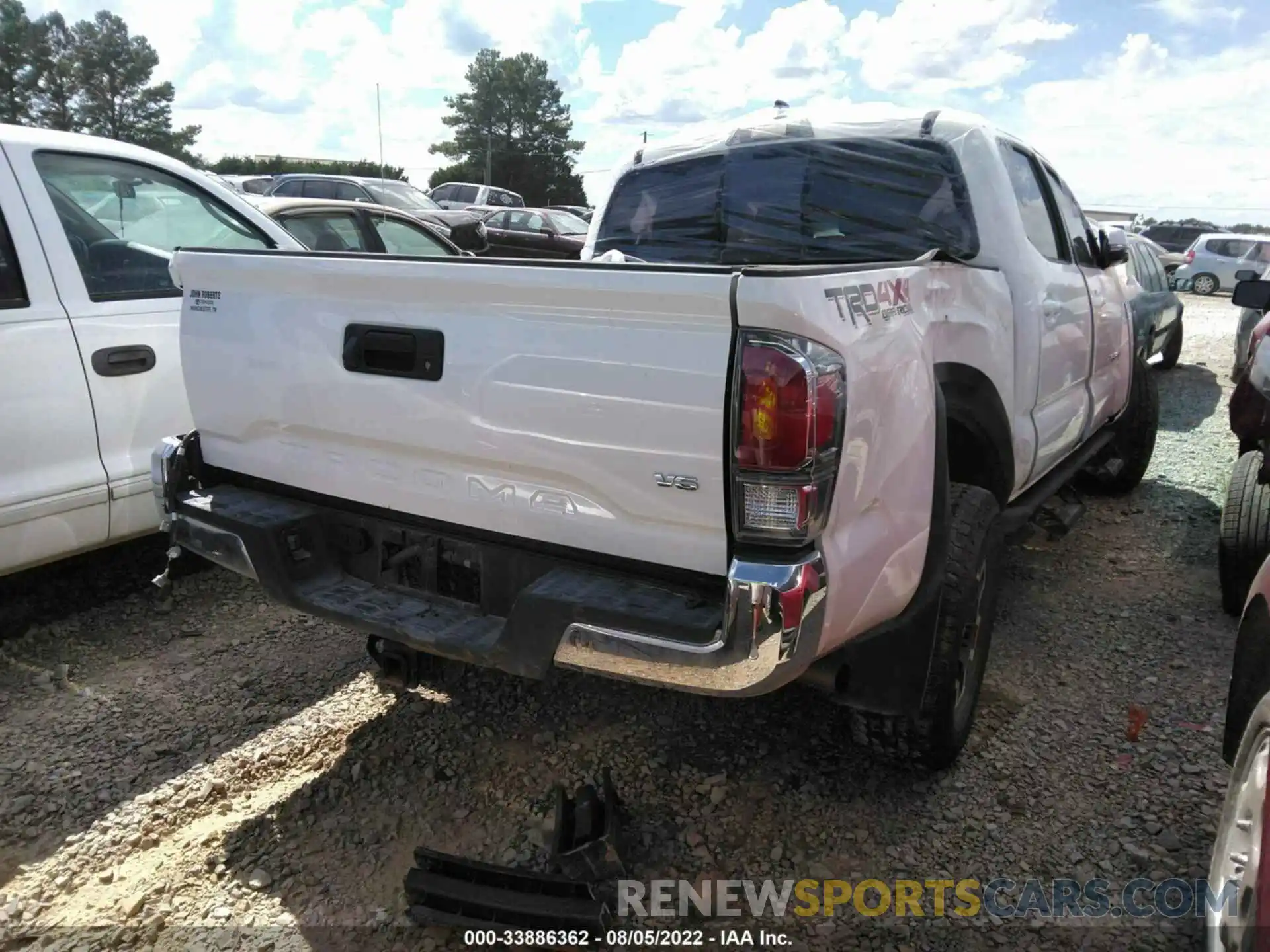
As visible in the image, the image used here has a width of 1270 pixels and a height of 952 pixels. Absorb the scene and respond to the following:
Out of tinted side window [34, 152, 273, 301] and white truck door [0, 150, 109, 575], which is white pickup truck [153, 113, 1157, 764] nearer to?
white truck door [0, 150, 109, 575]

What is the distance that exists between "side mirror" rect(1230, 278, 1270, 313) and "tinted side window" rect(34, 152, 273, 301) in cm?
459

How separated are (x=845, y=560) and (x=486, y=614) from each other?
0.93 m

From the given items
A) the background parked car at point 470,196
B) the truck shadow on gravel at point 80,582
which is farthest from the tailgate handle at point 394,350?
the background parked car at point 470,196

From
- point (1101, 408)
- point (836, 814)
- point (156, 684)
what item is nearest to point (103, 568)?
point (156, 684)

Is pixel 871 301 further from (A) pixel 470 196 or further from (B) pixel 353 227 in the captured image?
(A) pixel 470 196

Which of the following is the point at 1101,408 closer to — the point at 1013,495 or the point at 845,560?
the point at 1013,495

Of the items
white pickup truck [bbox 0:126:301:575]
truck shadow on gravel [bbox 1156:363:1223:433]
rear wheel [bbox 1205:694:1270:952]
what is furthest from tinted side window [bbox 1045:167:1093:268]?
truck shadow on gravel [bbox 1156:363:1223:433]

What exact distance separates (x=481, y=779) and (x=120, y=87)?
5560cm

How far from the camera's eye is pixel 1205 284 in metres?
21.9

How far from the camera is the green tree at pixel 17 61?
138 feet

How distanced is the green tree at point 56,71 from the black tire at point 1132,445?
5035 centimetres

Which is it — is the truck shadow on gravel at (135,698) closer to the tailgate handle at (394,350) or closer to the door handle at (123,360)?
the door handle at (123,360)

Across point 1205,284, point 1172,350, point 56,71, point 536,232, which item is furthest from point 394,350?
point 56,71

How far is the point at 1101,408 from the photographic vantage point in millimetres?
4590
